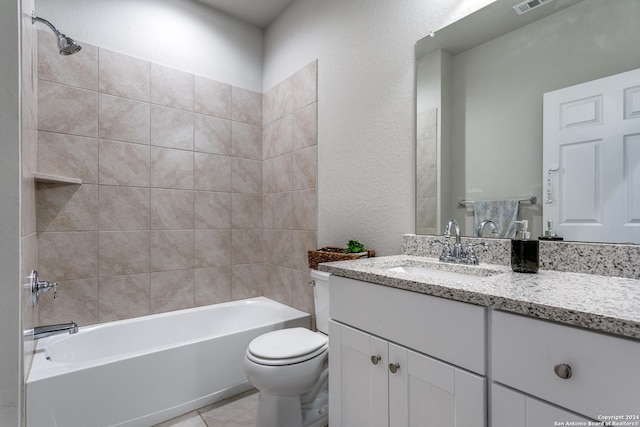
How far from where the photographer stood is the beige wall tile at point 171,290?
226 centimetres

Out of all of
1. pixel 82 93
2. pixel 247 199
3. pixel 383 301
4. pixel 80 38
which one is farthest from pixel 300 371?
pixel 80 38

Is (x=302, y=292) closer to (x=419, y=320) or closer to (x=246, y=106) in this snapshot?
(x=419, y=320)

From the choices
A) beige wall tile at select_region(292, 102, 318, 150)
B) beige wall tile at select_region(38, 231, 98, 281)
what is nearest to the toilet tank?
beige wall tile at select_region(292, 102, 318, 150)

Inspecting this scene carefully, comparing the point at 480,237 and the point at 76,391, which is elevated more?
the point at 480,237

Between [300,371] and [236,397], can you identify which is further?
[236,397]

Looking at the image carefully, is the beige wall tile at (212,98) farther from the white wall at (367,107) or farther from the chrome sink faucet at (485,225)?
the chrome sink faucet at (485,225)

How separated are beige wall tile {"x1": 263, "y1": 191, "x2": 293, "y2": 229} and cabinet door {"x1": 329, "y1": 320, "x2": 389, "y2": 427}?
1.35 meters

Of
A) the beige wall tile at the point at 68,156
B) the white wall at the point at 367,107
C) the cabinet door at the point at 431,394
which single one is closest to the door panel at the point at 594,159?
the white wall at the point at 367,107

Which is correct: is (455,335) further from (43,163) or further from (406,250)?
(43,163)

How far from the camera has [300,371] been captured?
4.65ft

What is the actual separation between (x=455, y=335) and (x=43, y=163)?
2330mm

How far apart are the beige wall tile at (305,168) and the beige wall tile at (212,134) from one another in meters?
0.60

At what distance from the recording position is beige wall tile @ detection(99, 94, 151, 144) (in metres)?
2.08

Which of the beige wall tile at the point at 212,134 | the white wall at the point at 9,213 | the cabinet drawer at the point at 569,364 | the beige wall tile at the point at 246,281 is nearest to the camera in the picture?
the cabinet drawer at the point at 569,364
